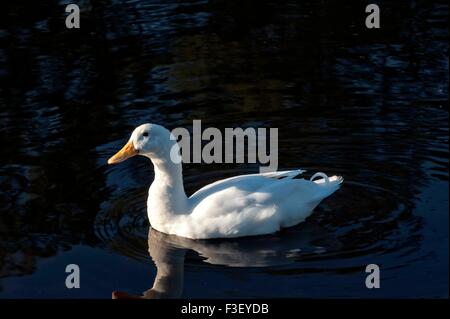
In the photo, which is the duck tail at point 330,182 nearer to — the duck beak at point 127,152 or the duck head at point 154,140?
the duck head at point 154,140

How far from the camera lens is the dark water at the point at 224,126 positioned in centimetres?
946

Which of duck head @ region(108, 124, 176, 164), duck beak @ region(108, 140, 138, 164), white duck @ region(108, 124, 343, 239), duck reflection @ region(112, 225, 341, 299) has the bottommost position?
duck reflection @ region(112, 225, 341, 299)

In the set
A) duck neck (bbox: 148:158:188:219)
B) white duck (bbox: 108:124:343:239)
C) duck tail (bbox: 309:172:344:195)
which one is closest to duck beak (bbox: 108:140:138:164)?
white duck (bbox: 108:124:343:239)

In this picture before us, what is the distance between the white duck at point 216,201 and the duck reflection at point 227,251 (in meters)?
0.10

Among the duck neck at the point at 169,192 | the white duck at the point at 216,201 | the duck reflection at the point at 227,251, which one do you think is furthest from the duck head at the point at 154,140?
the duck reflection at the point at 227,251

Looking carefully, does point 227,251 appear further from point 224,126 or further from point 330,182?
point 224,126

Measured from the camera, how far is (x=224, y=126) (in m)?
13.1

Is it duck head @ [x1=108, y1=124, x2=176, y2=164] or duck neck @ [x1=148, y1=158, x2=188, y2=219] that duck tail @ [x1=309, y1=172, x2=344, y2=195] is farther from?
duck head @ [x1=108, y1=124, x2=176, y2=164]

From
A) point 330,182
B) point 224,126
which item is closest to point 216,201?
point 330,182

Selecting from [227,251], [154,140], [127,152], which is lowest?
[227,251]

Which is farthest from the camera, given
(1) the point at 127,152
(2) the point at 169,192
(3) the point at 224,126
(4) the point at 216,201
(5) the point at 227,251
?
(3) the point at 224,126

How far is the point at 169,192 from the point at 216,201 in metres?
0.54

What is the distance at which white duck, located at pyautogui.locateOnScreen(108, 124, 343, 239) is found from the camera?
9.98 metres

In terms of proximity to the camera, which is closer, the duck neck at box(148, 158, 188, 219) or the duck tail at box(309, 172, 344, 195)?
the duck neck at box(148, 158, 188, 219)
